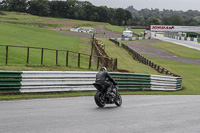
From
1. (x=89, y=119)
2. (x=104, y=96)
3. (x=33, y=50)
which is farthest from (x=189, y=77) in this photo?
(x=89, y=119)

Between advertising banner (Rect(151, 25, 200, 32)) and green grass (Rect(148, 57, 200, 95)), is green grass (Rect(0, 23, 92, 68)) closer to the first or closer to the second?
green grass (Rect(148, 57, 200, 95))

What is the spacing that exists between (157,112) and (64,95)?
5817mm

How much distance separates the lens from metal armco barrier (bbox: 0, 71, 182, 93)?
591 inches

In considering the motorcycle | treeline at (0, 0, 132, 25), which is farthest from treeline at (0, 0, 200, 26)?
the motorcycle

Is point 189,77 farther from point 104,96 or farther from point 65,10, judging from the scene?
point 65,10

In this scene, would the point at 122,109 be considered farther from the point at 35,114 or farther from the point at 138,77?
the point at 138,77

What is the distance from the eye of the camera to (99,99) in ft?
41.4

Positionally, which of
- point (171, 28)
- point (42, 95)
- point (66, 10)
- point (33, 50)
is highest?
point (66, 10)

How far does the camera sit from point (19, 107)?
1170 cm

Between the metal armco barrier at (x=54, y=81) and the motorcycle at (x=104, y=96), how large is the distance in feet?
13.9

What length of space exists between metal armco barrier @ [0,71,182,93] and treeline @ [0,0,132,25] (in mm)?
153071

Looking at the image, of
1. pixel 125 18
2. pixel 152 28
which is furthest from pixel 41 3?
pixel 152 28

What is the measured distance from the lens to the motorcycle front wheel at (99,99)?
12.5 m

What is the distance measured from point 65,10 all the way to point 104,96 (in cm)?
17382
